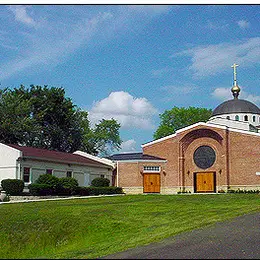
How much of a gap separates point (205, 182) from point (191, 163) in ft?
7.79

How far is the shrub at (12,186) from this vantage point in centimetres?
3180

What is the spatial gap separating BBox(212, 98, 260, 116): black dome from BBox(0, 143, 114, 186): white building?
19.5 m

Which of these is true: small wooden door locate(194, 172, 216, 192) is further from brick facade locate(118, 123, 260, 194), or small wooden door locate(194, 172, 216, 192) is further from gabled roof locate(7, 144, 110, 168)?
gabled roof locate(7, 144, 110, 168)

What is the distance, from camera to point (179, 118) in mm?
81062

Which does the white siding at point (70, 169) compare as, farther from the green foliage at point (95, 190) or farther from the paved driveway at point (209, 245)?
the paved driveway at point (209, 245)

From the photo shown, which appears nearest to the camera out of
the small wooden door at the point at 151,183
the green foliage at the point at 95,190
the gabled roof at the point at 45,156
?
the gabled roof at the point at 45,156

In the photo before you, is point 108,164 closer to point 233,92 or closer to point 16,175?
point 16,175

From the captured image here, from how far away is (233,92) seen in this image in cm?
5666

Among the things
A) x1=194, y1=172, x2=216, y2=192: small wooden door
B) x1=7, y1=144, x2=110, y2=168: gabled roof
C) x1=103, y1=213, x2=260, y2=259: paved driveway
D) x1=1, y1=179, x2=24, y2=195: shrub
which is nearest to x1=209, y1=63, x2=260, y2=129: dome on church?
x1=194, y1=172, x2=216, y2=192: small wooden door

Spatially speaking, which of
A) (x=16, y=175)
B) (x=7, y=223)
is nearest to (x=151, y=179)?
(x=16, y=175)

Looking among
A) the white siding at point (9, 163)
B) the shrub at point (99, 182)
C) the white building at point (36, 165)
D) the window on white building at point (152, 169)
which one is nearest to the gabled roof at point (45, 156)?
the white building at point (36, 165)

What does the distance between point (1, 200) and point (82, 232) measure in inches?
539

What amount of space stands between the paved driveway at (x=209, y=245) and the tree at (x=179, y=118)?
216ft

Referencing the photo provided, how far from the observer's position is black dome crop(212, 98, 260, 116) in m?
53.5
